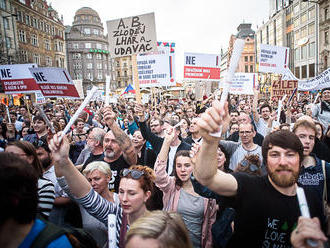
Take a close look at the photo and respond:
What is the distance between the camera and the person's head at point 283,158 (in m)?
1.79

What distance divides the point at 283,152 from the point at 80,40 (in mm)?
86290

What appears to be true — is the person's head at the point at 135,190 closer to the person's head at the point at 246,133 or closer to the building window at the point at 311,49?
the person's head at the point at 246,133

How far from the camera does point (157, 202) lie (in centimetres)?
306

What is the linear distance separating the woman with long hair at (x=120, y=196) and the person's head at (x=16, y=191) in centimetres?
71

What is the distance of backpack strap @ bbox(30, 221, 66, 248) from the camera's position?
1.21 m

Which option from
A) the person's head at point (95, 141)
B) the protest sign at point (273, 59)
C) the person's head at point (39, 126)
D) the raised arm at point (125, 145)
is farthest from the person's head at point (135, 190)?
the protest sign at point (273, 59)

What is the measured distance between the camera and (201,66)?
9008 millimetres

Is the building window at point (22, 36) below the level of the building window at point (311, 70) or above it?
above

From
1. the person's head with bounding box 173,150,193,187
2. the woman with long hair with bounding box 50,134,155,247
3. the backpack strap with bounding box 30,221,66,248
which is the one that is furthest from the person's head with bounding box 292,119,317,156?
the backpack strap with bounding box 30,221,66,248

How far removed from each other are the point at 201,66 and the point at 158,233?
817cm

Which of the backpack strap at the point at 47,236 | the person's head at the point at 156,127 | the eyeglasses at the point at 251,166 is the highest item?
the person's head at the point at 156,127

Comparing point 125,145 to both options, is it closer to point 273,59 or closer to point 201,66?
point 201,66

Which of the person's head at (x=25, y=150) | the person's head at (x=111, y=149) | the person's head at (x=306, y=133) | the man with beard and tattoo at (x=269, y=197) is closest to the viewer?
the man with beard and tattoo at (x=269, y=197)

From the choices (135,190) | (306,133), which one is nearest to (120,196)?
(135,190)
